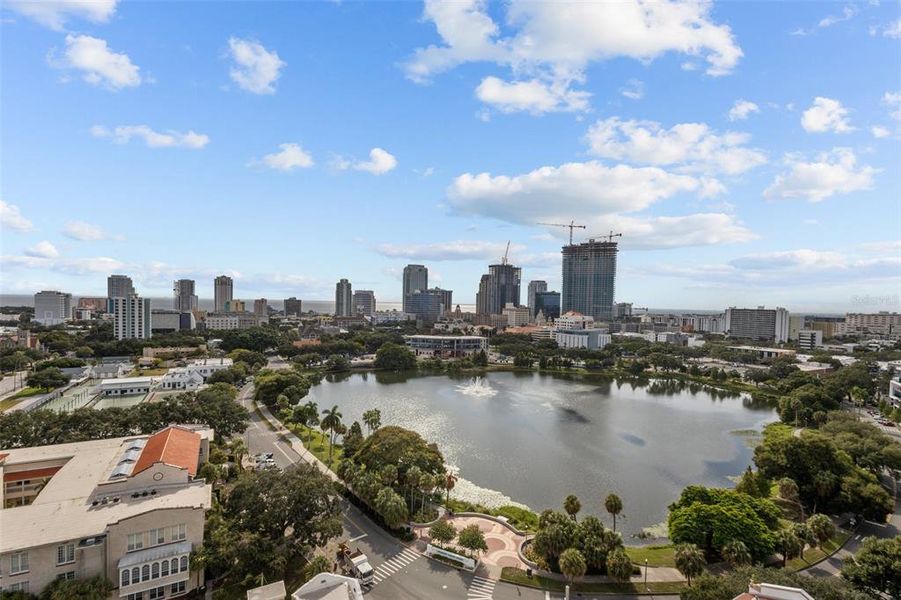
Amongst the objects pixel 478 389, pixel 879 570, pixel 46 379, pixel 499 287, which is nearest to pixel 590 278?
pixel 499 287

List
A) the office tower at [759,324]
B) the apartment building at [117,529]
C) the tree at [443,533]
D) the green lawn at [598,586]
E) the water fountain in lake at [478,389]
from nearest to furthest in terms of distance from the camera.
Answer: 1. the apartment building at [117,529]
2. the green lawn at [598,586]
3. the tree at [443,533]
4. the water fountain in lake at [478,389]
5. the office tower at [759,324]

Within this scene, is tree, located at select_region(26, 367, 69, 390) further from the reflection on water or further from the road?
the road

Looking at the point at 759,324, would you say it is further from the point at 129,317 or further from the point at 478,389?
the point at 129,317

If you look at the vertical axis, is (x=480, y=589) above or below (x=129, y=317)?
below

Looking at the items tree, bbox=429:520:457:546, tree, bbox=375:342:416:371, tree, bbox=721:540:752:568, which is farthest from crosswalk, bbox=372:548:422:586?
tree, bbox=375:342:416:371

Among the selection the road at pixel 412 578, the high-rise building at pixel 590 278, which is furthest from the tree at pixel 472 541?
the high-rise building at pixel 590 278

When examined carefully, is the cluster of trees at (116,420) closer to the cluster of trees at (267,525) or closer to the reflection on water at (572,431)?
the reflection on water at (572,431)
